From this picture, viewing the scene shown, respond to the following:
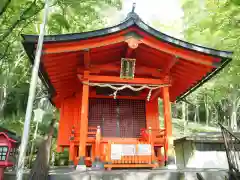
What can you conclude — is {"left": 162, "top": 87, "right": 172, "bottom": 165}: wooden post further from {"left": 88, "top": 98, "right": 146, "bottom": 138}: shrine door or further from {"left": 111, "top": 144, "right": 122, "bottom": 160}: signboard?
{"left": 88, "top": 98, "right": 146, "bottom": 138}: shrine door

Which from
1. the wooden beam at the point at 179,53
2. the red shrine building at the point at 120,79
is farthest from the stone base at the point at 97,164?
the wooden beam at the point at 179,53

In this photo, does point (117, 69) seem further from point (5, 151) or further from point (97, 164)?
point (5, 151)

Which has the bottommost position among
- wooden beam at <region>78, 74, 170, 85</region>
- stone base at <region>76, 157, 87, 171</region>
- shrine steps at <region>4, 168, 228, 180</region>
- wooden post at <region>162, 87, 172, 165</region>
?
shrine steps at <region>4, 168, 228, 180</region>

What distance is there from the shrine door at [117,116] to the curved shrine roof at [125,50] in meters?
1.76

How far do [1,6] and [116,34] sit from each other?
3471mm

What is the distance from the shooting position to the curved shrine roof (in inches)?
279

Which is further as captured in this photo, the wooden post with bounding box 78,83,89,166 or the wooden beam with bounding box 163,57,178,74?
the wooden beam with bounding box 163,57,178,74

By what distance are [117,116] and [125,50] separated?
3.08m

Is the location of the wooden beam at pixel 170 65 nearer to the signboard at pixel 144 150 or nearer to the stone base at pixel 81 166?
the signboard at pixel 144 150

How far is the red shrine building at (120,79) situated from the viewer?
23.4 ft

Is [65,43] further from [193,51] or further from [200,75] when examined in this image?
[200,75]

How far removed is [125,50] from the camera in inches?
335

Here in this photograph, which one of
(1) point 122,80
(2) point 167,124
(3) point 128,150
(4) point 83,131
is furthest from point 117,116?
(3) point 128,150

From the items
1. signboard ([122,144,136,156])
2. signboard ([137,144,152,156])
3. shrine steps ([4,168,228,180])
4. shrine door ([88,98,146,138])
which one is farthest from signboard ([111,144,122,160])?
shrine door ([88,98,146,138])
